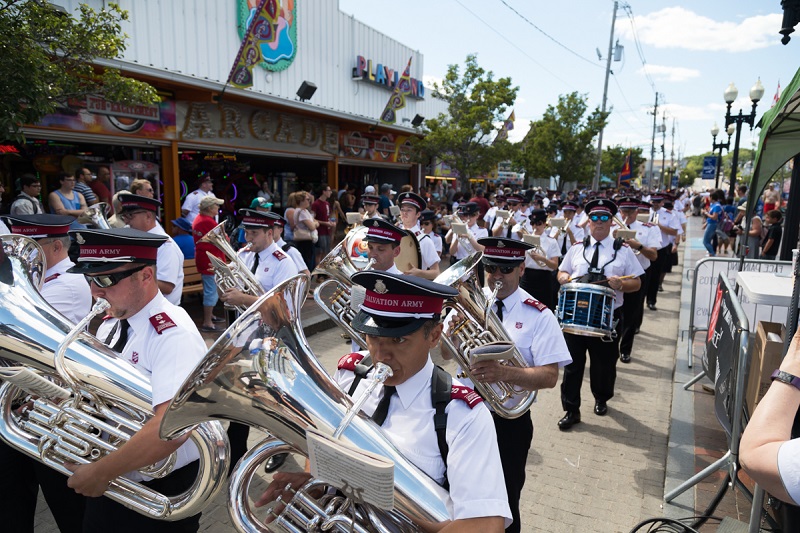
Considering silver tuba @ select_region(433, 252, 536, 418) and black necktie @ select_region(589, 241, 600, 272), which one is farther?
black necktie @ select_region(589, 241, 600, 272)

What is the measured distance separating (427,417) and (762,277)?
4047 mm

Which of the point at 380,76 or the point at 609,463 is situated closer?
the point at 609,463

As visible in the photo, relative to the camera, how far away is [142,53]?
9.91m

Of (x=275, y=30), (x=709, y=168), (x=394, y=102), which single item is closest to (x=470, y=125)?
(x=394, y=102)

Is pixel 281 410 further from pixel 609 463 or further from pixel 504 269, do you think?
pixel 609 463

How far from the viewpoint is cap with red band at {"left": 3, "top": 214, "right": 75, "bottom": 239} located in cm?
335

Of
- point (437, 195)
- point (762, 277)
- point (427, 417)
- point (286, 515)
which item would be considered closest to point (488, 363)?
point (427, 417)

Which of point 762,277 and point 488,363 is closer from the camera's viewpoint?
point 488,363

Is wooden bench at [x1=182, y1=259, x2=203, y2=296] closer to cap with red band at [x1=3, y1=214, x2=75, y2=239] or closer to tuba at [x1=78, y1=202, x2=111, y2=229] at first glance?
tuba at [x1=78, y1=202, x2=111, y2=229]

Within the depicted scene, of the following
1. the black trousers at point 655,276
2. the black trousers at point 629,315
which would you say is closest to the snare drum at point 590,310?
the black trousers at point 629,315

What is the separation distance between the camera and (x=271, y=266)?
16.1ft

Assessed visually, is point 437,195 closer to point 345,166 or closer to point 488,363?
point 345,166

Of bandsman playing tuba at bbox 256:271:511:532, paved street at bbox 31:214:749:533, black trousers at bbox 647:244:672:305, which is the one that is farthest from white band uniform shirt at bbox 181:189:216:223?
black trousers at bbox 647:244:672:305

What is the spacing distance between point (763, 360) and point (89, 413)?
4140mm
